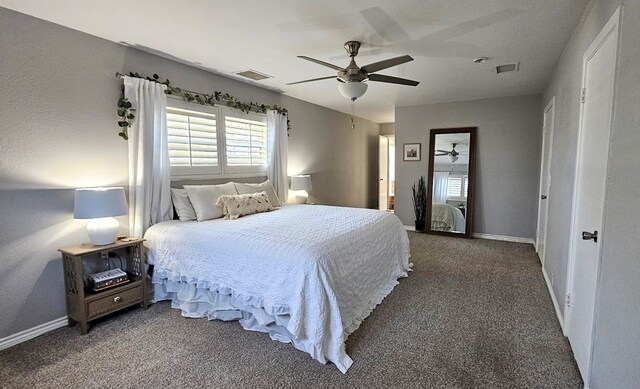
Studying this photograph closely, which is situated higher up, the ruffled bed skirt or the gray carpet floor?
the ruffled bed skirt

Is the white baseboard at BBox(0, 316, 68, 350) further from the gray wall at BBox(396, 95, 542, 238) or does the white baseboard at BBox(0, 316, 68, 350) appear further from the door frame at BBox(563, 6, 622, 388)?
the gray wall at BBox(396, 95, 542, 238)

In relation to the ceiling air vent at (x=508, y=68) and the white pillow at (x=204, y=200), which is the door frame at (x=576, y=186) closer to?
the ceiling air vent at (x=508, y=68)

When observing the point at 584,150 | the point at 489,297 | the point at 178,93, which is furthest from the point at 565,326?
the point at 178,93

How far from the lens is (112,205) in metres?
2.61

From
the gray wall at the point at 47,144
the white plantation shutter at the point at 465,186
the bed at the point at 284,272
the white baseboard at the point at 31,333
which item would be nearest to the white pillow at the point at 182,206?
the bed at the point at 284,272

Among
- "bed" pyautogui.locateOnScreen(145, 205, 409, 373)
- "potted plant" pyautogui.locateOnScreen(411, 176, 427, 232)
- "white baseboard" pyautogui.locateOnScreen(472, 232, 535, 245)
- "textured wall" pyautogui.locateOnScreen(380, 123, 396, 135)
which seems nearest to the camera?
"bed" pyautogui.locateOnScreen(145, 205, 409, 373)

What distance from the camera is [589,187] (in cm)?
203

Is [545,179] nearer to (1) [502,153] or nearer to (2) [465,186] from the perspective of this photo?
(1) [502,153]

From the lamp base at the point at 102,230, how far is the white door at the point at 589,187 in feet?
11.4

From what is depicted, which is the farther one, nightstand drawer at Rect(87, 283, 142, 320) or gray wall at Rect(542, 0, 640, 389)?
nightstand drawer at Rect(87, 283, 142, 320)

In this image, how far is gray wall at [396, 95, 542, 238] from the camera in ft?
16.6

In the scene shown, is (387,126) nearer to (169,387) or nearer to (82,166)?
(82,166)

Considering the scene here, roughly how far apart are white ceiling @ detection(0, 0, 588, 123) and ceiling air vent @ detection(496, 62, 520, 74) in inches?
3.0

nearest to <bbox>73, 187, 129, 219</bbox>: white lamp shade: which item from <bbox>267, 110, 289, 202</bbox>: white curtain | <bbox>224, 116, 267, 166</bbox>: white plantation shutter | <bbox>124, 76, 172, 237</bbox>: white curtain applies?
<bbox>124, 76, 172, 237</bbox>: white curtain
